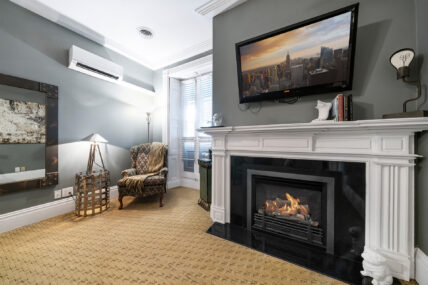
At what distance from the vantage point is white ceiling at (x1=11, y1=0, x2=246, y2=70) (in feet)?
7.26

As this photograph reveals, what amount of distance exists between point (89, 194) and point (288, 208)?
2.74 m

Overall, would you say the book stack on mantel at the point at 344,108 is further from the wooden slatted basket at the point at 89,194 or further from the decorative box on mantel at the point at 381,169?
the wooden slatted basket at the point at 89,194

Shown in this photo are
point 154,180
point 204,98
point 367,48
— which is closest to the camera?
point 367,48

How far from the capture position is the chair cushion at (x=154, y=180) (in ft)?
8.76

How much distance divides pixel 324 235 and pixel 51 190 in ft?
11.6

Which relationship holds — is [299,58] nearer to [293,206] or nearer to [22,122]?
[293,206]

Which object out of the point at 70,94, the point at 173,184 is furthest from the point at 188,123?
the point at 70,94

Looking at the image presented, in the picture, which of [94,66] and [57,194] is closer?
[57,194]

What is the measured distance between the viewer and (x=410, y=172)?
130 centimetres

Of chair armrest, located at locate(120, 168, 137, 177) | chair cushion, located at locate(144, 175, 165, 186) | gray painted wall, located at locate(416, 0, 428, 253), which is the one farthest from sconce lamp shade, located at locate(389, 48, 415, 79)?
chair armrest, located at locate(120, 168, 137, 177)

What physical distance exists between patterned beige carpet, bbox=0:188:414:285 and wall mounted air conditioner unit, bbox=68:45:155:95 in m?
2.31

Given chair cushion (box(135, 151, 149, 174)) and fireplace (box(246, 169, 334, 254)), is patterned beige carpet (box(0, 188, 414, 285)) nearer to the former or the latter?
fireplace (box(246, 169, 334, 254))

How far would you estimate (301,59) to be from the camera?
5.60 ft

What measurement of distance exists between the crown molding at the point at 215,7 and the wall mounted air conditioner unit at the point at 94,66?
5.99 ft
